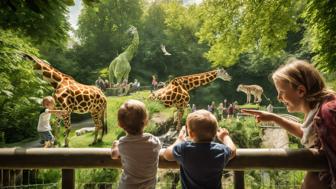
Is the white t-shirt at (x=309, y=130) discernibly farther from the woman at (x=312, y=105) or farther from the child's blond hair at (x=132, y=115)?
the child's blond hair at (x=132, y=115)

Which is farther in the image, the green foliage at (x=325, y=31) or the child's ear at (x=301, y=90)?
the green foliage at (x=325, y=31)

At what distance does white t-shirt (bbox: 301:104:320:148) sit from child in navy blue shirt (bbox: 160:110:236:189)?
1.09ft

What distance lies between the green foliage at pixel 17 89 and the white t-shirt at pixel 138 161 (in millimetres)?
2043

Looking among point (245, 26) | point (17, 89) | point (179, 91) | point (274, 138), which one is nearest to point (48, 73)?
point (17, 89)

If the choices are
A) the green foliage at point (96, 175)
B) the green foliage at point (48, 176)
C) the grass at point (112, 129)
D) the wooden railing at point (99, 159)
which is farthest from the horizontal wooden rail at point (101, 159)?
the grass at point (112, 129)

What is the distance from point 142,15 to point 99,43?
3.60m

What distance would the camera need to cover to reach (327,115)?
4.59 feet

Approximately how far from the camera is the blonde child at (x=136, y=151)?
1572 mm

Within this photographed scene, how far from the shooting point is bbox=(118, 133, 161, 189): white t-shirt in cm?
158

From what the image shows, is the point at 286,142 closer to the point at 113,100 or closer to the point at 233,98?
the point at 113,100

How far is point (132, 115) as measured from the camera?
157 cm

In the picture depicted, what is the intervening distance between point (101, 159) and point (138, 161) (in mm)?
185

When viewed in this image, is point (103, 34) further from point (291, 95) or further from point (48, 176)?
point (291, 95)

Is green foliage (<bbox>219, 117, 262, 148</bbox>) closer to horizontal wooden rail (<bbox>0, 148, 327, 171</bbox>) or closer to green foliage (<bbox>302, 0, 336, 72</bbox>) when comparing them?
green foliage (<bbox>302, 0, 336, 72</bbox>)
